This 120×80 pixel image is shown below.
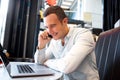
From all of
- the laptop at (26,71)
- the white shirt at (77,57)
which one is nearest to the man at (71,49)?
the white shirt at (77,57)

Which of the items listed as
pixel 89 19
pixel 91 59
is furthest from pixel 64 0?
pixel 91 59

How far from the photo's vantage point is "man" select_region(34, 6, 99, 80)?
1.12 meters

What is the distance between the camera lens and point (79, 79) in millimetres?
1234

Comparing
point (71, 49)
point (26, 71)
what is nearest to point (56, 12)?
point (71, 49)

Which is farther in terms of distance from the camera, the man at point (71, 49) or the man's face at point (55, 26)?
the man's face at point (55, 26)

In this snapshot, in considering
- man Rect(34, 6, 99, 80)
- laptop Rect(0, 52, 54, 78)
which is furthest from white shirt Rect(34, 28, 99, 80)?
laptop Rect(0, 52, 54, 78)

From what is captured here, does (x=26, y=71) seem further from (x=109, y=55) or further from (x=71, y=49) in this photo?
(x=109, y=55)

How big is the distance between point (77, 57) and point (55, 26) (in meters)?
0.37

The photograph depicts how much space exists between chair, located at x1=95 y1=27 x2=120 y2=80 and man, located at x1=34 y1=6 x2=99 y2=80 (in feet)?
0.63

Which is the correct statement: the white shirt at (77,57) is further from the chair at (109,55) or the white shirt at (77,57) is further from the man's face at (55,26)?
the chair at (109,55)

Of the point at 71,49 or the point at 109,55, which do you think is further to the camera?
the point at 109,55

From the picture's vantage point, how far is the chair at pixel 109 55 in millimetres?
1383

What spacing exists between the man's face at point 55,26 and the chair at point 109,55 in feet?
1.50

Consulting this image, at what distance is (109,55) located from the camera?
59.5 inches
